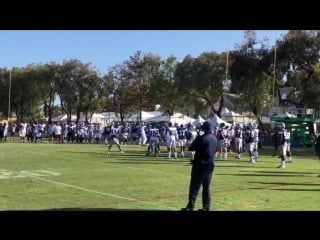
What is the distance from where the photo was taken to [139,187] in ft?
48.1

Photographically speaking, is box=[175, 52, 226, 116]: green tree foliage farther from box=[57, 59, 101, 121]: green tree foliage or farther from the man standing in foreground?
the man standing in foreground

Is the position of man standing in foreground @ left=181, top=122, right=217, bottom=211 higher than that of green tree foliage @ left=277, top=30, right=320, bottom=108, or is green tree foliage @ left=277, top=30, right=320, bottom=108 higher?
green tree foliage @ left=277, top=30, right=320, bottom=108

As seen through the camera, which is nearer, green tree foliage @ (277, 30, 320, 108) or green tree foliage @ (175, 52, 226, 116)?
green tree foliage @ (277, 30, 320, 108)

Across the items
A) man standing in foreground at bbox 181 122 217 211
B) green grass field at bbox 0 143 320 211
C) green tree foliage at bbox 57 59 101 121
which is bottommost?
green grass field at bbox 0 143 320 211

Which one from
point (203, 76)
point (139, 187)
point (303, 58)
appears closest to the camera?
point (139, 187)

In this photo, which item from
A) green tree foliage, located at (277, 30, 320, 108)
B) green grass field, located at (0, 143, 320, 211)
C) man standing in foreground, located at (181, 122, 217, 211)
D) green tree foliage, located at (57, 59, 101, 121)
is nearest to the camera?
man standing in foreground, located at (181, 122, 217, 211)

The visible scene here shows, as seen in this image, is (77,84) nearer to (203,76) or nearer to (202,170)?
(203,76)

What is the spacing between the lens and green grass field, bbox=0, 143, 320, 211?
11766 millimetres

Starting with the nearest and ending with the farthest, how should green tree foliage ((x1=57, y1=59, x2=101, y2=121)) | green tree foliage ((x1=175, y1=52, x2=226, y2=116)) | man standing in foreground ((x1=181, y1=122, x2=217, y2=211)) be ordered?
man standing in foreground ((x1=181, y1=122, x2=217, y2=211))
green tree foliage ((x1=175, y1=52, x2=226, y2=116))
green tree foliage ((x1=57, y1=59, x2=101, y2=121))

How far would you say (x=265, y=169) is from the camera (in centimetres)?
2162

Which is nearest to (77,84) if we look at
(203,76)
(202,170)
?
(203,76)

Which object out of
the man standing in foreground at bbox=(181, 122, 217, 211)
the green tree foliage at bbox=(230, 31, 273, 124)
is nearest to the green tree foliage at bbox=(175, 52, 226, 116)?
the green tree foliage at bbox=(230, 31, 273, 124)

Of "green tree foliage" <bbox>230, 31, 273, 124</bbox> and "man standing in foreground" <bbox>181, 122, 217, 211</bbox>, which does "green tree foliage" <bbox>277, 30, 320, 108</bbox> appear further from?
"man standing in foreground" <bbox>181, 122, 217, 211</bbox>

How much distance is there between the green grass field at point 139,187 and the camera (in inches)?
463
